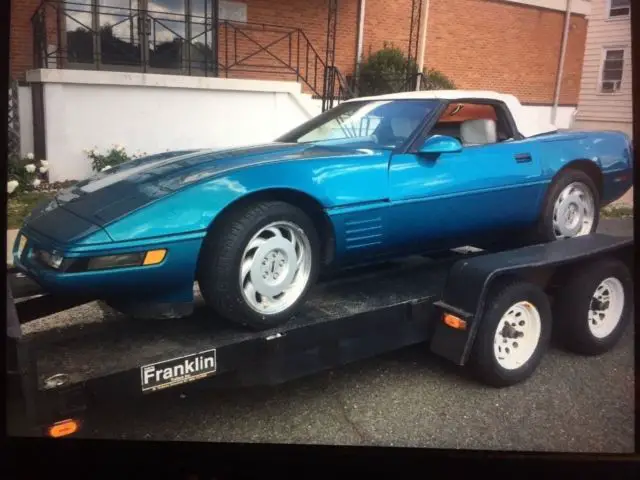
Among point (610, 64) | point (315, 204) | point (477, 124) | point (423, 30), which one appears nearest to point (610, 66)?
point (610, 64)

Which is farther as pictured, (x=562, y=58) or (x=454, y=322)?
(x=562, y=58)

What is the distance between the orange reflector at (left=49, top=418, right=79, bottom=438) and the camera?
1.92m

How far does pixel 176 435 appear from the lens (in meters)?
2.29

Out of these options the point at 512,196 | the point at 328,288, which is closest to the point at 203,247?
the point at 328,288

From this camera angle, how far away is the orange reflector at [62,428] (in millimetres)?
1923

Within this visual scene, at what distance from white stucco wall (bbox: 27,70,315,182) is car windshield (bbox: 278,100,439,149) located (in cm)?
15

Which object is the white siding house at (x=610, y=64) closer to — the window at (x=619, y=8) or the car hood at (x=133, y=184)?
the window at (x=619, y=8)

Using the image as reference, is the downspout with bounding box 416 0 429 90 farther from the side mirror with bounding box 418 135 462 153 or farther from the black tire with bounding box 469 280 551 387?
the black tire with bounding box 469 280 551 387

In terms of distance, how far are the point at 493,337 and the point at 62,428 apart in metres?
1.82

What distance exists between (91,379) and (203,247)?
598 mm

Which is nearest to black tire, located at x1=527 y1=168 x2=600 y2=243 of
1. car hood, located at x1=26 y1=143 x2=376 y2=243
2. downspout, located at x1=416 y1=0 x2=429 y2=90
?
downspout, located at x1=416 y1=0 x2=429 y2=90

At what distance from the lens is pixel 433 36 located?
2.86 meters

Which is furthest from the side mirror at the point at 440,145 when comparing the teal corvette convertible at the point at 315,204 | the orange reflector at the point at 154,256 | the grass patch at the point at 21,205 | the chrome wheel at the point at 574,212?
the grass patch at the point at 21,205

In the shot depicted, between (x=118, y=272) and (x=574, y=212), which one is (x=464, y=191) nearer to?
(x=574, y=212)
